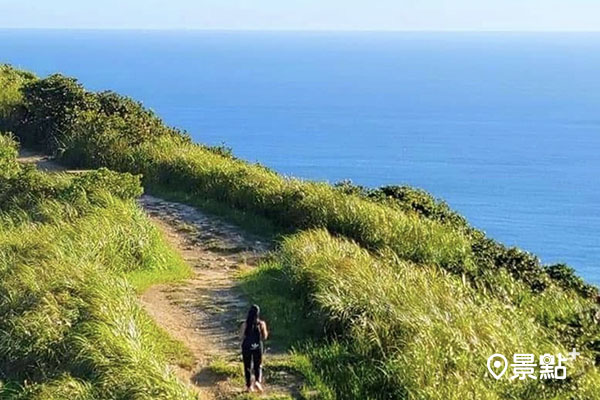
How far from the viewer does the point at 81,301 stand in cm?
971

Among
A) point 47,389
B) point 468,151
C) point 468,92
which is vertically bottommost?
point 47,389

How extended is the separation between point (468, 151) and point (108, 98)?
94303 mm

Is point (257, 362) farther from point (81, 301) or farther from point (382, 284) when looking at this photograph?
point (382, 284)

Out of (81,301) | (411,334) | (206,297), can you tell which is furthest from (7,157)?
(411,334)

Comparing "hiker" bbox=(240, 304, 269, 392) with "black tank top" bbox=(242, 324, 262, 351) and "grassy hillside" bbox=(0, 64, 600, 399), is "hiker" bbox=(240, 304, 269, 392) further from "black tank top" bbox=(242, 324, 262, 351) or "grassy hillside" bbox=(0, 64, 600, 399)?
"grassy hillside" bbox=(0, 64, 600, 399)

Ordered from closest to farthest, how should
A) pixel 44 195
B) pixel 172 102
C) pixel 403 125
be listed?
pixel 44 195
pixel 403 125
pixel 172 102

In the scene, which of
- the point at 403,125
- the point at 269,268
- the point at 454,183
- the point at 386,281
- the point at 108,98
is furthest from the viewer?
the point at 403,125

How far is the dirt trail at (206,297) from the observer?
9281mm

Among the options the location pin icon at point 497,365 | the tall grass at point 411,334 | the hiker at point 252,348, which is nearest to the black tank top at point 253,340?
the hiker at point 252,348

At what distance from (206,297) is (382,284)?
109 inches

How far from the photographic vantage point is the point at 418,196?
63.7 feet

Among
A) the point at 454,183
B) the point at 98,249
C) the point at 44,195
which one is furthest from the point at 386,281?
the point at 454,183

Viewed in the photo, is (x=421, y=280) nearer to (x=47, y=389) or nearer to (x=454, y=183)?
(x=47, y=389)

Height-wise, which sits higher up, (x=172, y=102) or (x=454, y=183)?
(x=172, y=102)
